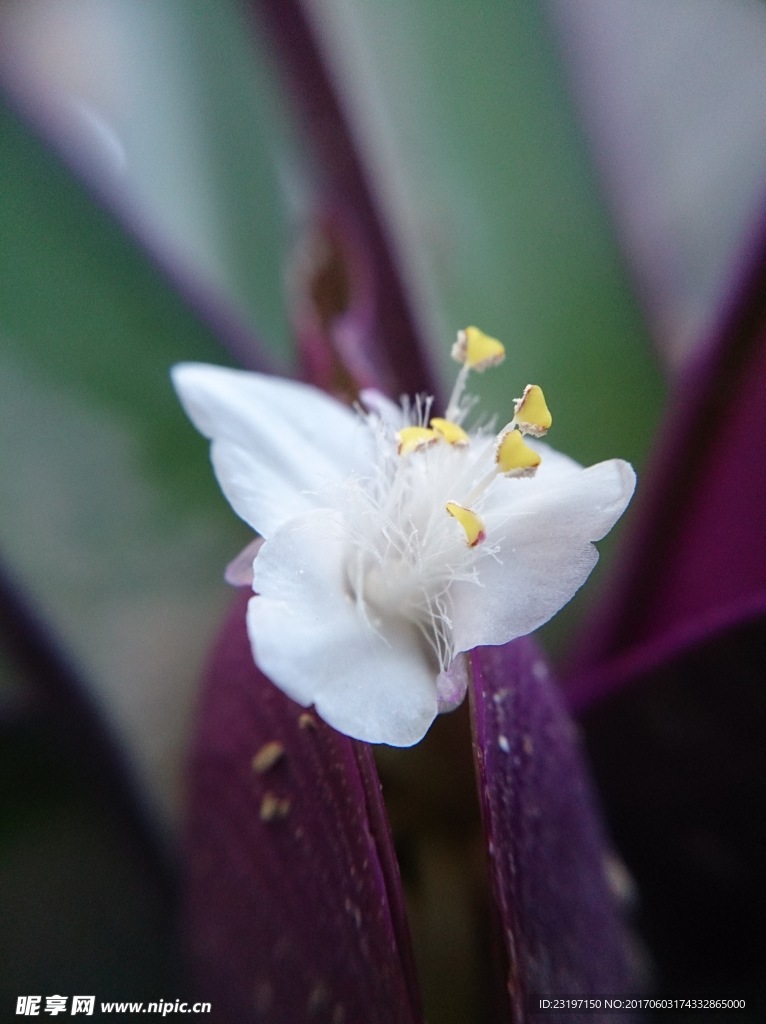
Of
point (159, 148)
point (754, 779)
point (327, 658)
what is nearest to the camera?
point (327, 658)

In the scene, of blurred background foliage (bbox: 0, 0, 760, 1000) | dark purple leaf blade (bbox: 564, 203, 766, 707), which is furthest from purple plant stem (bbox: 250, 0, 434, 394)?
dark purple leaf blade (bbox: 564, 203, 766, 707)

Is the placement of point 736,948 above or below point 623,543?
below

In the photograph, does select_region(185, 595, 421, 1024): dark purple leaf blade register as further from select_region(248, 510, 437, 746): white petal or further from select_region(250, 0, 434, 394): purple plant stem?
select_region(250, 0, 434, 394): purple plant stem

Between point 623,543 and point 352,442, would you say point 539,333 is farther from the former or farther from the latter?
point 352,442

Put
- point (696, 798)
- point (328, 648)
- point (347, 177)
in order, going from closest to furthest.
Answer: point (328, 648) → point (696, 798) → point (347, 177)

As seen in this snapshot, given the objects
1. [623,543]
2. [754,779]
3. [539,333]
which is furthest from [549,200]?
[754,779]

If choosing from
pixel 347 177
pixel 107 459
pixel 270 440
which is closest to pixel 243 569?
pixel 270 440

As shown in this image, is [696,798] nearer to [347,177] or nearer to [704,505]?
[704,505]
